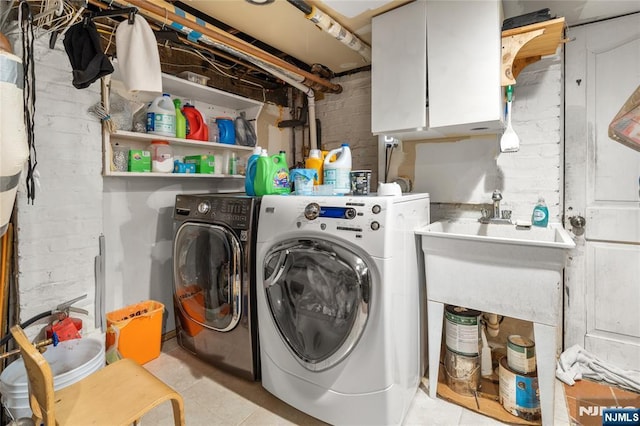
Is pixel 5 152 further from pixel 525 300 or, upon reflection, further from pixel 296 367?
pixel 525 300

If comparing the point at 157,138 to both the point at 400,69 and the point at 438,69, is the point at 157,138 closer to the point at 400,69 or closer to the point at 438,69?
the point at 400,69

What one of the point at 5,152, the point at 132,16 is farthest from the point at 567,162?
the point at 5,152

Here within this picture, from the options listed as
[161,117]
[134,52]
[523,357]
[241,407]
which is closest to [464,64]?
[523,357]

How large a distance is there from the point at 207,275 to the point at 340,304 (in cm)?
97

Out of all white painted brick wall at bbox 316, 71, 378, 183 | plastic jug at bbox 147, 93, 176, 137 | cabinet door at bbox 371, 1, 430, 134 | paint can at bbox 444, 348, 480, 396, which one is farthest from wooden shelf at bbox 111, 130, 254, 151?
paint can at bbox 444, 348, 480, 396

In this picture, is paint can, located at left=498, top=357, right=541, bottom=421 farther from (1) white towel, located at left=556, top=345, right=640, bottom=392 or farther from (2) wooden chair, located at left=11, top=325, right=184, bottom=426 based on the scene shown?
(2) wooden chair, located at left=11, top=325, right=184, bottom=426

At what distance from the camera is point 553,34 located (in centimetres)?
167

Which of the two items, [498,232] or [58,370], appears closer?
[58,370]

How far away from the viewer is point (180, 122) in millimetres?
2238

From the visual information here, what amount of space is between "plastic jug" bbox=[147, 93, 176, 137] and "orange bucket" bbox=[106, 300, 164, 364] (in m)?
1.22

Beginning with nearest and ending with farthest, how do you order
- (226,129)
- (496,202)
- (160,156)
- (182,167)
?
1. (496,202)
2. (160,156)
3. (182,167)
4. (226,129)

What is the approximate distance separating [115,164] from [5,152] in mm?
1147

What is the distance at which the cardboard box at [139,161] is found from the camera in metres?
2.05

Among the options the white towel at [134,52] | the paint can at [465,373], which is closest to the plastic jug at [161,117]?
the white towel at [134,52]
